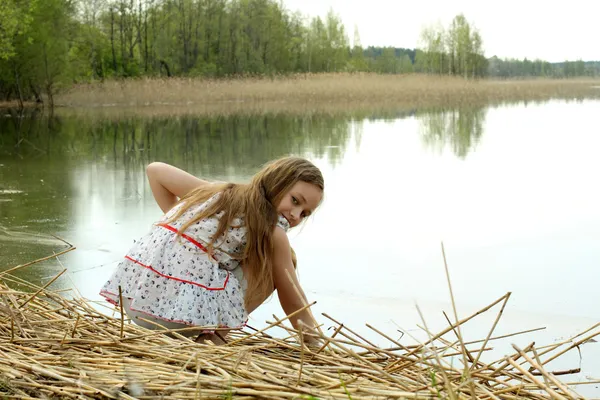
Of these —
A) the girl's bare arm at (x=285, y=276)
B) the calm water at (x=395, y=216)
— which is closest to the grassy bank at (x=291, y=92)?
the calm water at (x=395, y=216)

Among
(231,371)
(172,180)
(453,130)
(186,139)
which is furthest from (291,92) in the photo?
(231,371)

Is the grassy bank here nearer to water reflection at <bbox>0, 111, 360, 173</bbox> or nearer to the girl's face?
water reflection at <bbox>0, 111, 360, 173</bbox>

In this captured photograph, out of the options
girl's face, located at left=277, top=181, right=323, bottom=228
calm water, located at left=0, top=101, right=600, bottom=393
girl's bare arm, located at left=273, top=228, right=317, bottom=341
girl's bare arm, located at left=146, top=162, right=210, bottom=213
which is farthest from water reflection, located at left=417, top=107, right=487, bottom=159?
girl's bare arm, located at left=273, top=228, right=317, bottom=341

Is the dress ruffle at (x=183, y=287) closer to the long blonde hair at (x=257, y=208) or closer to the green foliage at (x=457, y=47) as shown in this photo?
the long blonde hair at (x=257, y=208)

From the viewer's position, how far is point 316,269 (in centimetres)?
495

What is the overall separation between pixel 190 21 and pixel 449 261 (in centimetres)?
4508

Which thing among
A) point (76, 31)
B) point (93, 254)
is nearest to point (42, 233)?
point (93, 254)

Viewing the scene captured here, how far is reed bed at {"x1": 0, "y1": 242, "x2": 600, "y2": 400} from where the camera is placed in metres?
2.03

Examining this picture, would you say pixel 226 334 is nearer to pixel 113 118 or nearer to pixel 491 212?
pixel 491 212

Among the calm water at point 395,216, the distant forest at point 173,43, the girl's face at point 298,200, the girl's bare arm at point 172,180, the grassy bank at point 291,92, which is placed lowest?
the calm water at point 395,216

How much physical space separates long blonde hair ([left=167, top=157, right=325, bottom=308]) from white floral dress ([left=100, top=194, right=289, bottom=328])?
0.03 metres

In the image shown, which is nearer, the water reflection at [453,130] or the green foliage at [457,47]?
the water reflection at [453,130]

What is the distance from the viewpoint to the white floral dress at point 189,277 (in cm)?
293

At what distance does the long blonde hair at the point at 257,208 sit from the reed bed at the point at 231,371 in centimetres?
39
